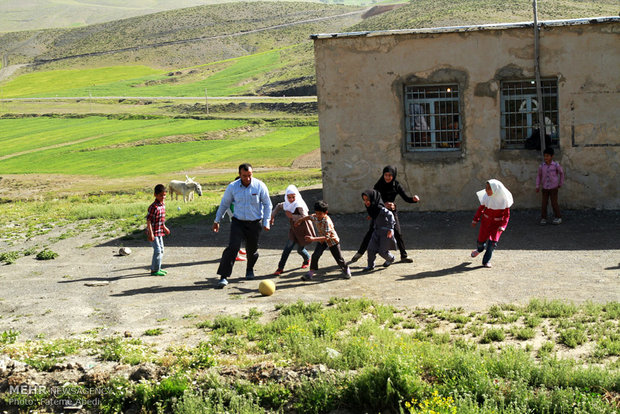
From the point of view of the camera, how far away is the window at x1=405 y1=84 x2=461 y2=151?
1694 centimetres

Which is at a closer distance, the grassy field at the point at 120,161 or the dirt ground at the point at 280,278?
the dirt ground at the point at 280,278

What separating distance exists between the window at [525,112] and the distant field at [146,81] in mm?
64942

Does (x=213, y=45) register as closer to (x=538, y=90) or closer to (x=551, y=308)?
(x=538, y=90)

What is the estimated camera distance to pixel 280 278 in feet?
40.2

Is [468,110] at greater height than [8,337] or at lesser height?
greater

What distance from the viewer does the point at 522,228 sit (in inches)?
601

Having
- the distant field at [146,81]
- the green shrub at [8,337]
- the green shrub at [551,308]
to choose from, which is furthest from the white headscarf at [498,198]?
the distant field at [146,81]

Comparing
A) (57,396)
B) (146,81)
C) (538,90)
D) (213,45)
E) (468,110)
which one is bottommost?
(57,396)

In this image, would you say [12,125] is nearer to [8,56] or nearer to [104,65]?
[104,65]

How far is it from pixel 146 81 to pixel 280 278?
8619 cm

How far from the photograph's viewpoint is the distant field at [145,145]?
41.2 meters

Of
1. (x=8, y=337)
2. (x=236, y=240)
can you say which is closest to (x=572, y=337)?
(x=236, y=240)

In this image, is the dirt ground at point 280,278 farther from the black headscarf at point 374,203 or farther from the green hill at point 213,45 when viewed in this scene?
the green hill at point 213,45

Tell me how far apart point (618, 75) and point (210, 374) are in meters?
12.1
